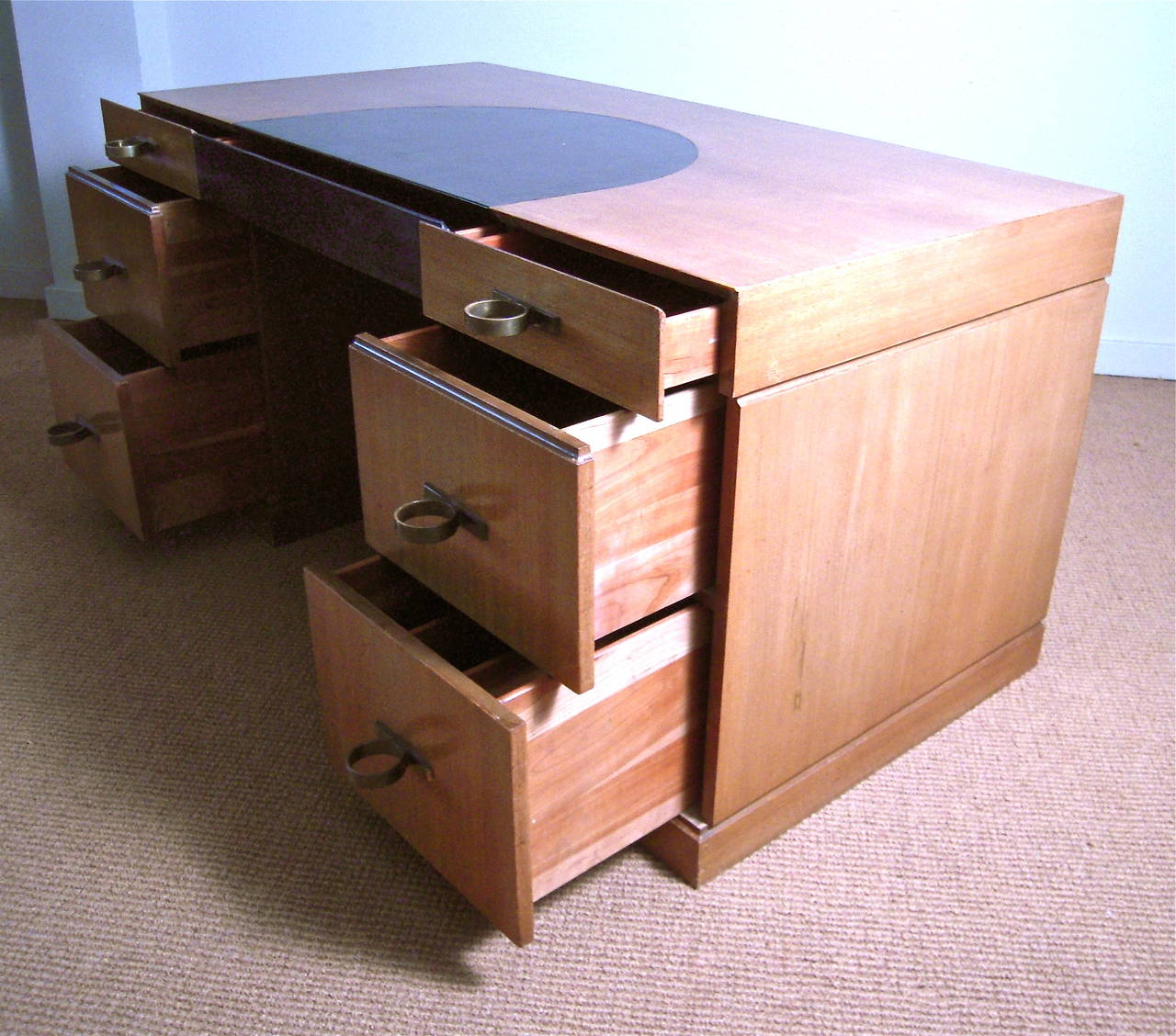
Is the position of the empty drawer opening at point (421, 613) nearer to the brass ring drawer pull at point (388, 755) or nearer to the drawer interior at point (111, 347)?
the brass ring drawer pull at point (388, 755)

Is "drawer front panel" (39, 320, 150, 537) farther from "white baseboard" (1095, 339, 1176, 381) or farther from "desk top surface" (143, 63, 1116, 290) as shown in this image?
"white baseboard" (1095, 339, 1176, 381)

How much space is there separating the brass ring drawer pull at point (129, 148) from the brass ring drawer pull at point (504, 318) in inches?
31.0

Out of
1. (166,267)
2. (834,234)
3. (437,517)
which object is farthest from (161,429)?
(834,234)

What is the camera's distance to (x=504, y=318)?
91cm

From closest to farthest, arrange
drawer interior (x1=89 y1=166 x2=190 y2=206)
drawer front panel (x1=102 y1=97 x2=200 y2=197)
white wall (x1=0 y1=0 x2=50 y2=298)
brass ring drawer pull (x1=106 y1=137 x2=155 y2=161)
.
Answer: drawer front panel (x1=102 y1=97 x2=200 y2=197)
brass ring drawer pull (x1=106 y1=137 x2=155 y2=161)
drawer interior (x1=89 y1=166 x2=190 y2=206)
white wall (x1=0 y1=0 x2=50 y2=298)

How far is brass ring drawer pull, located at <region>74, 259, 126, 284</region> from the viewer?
1549mm

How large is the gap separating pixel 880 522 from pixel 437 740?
1.45 feet

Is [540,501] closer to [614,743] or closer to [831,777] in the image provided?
[614,743]

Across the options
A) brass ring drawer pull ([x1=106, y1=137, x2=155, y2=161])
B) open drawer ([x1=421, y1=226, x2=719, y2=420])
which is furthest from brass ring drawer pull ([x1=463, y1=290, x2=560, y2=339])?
brass ring drawer pull ([x1=106, y1=137, x2=155, y2=161])

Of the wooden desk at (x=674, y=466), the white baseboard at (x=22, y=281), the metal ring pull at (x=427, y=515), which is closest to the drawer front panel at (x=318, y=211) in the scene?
the wooden desk at (x=674, y=466)

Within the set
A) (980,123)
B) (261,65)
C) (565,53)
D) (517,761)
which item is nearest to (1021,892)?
(517,761)

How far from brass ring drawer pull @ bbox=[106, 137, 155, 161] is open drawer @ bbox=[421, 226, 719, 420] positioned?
69 cm

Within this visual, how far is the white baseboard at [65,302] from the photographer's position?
237 cm

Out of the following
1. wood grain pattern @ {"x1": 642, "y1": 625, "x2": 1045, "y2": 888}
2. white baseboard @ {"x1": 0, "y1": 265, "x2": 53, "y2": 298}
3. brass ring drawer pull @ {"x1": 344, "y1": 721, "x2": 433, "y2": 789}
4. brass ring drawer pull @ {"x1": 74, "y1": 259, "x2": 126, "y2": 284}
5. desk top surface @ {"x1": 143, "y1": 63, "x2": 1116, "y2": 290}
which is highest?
desk top surface @ {"x1": 143, "y1": 63, "x2": 1116, "y2": 290}
